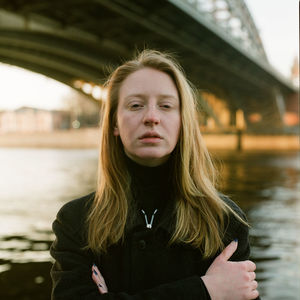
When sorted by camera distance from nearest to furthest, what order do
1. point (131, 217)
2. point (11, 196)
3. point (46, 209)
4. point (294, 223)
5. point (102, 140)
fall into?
point (131, 217) → point (102, 140) → point (294, 223) → point (46, 209) → point (11, 196)

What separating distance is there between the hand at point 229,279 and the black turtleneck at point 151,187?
293 millimetres

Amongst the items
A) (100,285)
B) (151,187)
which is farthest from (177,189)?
(100,285)

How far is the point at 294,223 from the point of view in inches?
287

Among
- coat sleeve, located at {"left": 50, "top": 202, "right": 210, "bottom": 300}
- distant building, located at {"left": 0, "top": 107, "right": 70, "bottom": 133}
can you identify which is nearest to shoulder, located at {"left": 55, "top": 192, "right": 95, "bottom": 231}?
coat sleeve, located at {"left": 50, "top": 202, "right": 210, "bottom": 300}

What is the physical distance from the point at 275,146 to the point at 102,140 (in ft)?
123

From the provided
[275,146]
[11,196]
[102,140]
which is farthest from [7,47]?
[275,146]

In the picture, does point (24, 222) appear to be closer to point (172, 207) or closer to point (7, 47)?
point (172, 207)

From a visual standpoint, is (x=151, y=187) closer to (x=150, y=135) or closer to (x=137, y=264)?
(x=150, y=135)

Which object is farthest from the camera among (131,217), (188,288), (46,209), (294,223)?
(46,209)

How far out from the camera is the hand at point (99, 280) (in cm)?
180

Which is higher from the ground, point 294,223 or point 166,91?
point 166,91

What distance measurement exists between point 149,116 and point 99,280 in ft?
2.12

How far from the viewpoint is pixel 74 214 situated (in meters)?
1.95

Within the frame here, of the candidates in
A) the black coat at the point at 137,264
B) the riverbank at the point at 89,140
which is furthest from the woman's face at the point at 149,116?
the riverbank at the point at 89,140
